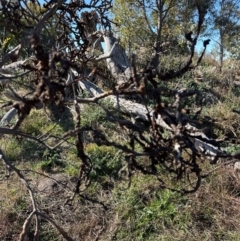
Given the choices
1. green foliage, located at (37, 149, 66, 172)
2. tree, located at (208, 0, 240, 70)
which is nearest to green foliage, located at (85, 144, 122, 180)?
green foliage, located at (37, 149, 66, 172)

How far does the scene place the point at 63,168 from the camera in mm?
5723

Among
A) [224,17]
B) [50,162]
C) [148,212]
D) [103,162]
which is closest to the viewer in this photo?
[148,212]

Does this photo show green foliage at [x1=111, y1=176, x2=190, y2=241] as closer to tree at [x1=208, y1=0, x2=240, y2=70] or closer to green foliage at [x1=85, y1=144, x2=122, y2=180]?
green foliage at [x1=85, y1=144, x2=122, y2=180]

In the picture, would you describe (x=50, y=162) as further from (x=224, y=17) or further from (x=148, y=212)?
(x=224, y=17)

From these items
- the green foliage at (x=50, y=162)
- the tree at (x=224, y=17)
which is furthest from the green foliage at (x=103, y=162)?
the tree at (x=224, y=17)

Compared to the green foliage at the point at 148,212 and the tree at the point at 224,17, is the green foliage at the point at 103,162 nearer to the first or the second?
the green foliage at the point at 148,212

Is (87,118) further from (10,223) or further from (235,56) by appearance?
(235,56)

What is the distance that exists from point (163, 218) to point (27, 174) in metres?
2.05

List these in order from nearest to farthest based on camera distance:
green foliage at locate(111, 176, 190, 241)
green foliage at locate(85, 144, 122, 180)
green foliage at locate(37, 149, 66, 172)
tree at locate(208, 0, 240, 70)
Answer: green foliage at locate(111, 176, 190, 241)
green foliage at locate(85, 144, 122, 180)
green foliage at locate(37, 149, 66, 172)
tree at locate(208, 0, 240, 70)

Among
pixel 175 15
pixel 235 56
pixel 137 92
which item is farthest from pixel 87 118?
pixel 175 15

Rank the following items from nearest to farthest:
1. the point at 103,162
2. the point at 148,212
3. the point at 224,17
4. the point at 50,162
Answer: the point at 148,212, the point at 103,162, the point at 50,162, the point at 224,17

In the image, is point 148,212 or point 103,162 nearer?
point 148,212

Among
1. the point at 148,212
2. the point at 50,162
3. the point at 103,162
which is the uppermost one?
the point at 103,162

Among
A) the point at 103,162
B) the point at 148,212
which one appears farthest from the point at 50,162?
the point at 148,212
